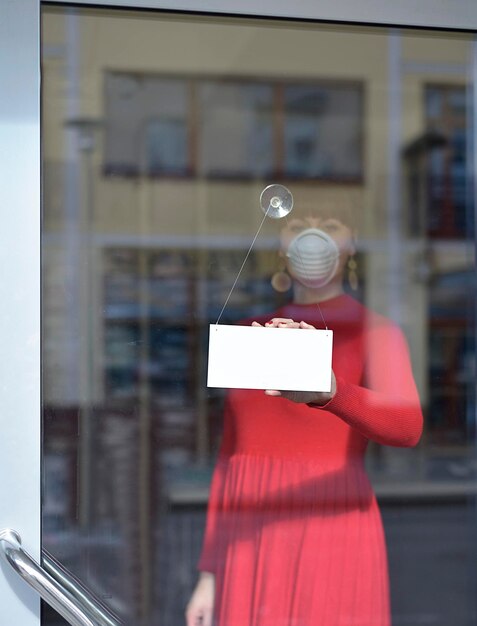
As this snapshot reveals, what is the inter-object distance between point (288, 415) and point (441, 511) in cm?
60

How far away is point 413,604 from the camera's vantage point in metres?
1.77

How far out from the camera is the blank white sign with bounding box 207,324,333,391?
1422 mm

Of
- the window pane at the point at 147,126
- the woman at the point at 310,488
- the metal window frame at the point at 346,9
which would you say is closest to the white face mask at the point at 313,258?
the woman at the point at 310,488

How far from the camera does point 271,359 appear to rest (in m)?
1.42

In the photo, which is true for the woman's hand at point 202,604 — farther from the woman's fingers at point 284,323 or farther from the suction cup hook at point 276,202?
the suction cup hook at point 276,202

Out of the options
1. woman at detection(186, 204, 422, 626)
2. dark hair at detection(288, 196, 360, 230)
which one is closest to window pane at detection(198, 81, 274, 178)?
dark hair at detection(288, 196, 360, 230)

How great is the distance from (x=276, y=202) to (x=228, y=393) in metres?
0.38

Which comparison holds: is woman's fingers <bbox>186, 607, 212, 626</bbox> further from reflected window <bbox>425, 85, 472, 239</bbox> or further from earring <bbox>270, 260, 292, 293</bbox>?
reflected window <bbox>425, 85, 472, 239</bbox>

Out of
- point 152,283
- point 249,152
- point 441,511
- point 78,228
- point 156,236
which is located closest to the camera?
point 78,228

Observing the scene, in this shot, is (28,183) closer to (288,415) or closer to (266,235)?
(266,235)

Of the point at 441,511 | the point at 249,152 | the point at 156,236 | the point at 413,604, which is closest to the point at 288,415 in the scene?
the point at 413,604

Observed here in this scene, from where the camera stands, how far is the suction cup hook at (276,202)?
5.57ft

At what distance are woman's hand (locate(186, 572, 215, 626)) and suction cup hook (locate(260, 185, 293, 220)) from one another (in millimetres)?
736

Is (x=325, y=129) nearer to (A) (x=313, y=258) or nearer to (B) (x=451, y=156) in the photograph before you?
(B) (x=451, y=156)
